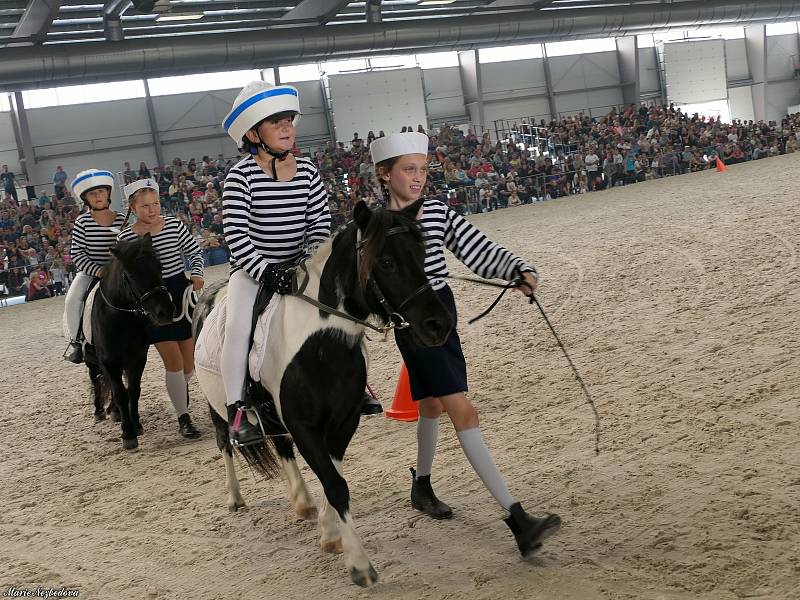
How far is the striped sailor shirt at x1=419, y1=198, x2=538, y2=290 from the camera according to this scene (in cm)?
390

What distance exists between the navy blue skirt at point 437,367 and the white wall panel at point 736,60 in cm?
3979

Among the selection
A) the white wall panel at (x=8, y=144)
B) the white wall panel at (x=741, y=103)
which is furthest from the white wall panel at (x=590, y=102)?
the white wall panel at (x=8, y=144)

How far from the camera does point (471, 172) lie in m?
26.5

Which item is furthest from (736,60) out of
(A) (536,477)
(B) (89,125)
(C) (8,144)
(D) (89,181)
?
(A) (536,477)

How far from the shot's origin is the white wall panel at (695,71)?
37250 mm

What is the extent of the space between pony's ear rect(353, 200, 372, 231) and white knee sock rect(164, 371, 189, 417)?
154 inches

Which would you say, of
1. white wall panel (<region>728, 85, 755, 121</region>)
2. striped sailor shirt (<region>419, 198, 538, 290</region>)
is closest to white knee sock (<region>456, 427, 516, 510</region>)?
striped sailor shirt (<region>419, 198, 538, 290</region>)

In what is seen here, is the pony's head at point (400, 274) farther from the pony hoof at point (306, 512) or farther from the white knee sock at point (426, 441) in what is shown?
the pony hoof at point (306, 512)

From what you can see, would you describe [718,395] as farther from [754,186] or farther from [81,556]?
[754,186]

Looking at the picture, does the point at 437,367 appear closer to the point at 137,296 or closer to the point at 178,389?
the point at 137,296

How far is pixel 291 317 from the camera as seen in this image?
3.86m

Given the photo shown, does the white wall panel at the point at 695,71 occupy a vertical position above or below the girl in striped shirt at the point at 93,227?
above

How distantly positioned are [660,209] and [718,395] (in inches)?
429

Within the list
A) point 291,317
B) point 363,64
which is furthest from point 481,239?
point 363,64
